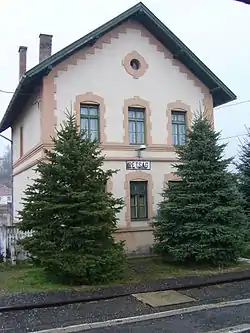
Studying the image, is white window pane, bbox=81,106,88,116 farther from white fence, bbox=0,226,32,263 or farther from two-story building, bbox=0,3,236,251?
white fence, bbox=0,226,32,263

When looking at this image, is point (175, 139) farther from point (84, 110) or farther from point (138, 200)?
point (84, 110)

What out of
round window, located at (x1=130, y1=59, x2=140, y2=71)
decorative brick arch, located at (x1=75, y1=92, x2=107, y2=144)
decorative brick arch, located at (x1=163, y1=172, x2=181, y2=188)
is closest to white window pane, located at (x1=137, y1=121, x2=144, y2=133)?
decorative brick arch, located at (x1=75, y1=92, x2=107, y2=144)

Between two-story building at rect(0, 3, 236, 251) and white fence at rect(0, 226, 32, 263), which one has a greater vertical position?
two-story building at rect(0, 3, 236, 251)

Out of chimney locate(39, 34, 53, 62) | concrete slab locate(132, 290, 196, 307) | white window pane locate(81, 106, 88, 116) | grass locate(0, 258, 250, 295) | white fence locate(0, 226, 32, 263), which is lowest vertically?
concrete slab locate(132, 290, 196, 307)

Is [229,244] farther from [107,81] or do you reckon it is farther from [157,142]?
[107,81]

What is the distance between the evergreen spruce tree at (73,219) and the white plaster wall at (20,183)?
640 centimetres

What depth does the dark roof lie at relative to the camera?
13984 millimetres

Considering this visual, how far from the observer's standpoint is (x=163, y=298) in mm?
8875

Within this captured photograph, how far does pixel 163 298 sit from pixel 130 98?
888 centimetres

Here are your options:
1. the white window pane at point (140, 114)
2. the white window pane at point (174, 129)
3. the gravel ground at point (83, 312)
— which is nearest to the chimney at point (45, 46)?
the white window pane at point (140, 114)

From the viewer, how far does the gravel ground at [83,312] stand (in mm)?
7094

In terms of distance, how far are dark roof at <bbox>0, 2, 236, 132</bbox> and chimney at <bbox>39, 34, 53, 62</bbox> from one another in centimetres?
190

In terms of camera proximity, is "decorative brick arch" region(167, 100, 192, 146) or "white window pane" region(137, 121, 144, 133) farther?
"decorative brick arch" region(167, 100, 192, 146)

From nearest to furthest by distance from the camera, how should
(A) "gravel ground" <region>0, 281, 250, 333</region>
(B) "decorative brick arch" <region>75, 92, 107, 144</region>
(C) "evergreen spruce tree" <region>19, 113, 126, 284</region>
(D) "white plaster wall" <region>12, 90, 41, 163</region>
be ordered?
(A) "gravel ground" <region>0, 281, 250, 333</region> → (C) "evergreen spruce tree" <region>19, 113, 126, 284</region> → (B) "decorative brick arch" <region>75, 92, 107, 144</region> → (D) "white plaster wall" <region>12, 90, 41, 163</region>
